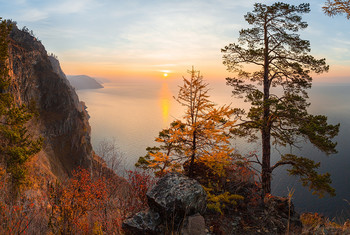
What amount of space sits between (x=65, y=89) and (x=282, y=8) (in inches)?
2712

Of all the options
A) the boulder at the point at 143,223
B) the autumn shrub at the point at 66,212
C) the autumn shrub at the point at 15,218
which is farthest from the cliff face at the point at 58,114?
the autumn shrub at the point at 15,218

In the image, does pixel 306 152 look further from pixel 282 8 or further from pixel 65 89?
pixel 65 89

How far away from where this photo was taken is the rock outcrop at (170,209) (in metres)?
6.44

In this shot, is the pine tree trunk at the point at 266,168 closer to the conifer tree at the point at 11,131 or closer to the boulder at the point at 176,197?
the boulder at the point at 176,197

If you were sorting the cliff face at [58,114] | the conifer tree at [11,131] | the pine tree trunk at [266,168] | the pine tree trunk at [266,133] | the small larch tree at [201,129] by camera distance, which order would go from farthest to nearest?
1. the cliff face at [58,114]
2. the conifer tree at [11,131]
3. the pine tree trunk at [266,168]
4. the pine tree trunk at [266,133]
5. the small larch tree at [201,129]

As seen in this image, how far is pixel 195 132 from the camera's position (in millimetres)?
9625

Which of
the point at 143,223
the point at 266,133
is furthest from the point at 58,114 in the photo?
the point at 143,223

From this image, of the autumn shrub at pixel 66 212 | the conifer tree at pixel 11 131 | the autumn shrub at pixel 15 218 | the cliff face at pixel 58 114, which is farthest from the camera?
the cliff face at pixel 58 114

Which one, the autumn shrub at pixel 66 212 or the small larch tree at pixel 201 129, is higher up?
the small larch tree at pixel 201 129

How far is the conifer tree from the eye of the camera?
49.8 feet

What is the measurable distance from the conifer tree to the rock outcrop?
13799 millimetres

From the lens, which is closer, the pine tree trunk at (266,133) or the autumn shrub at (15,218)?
the autumn shrub at (15,218)

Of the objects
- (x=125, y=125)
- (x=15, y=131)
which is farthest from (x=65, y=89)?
(x=15, y=131)

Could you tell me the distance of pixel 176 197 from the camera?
6852 mm
